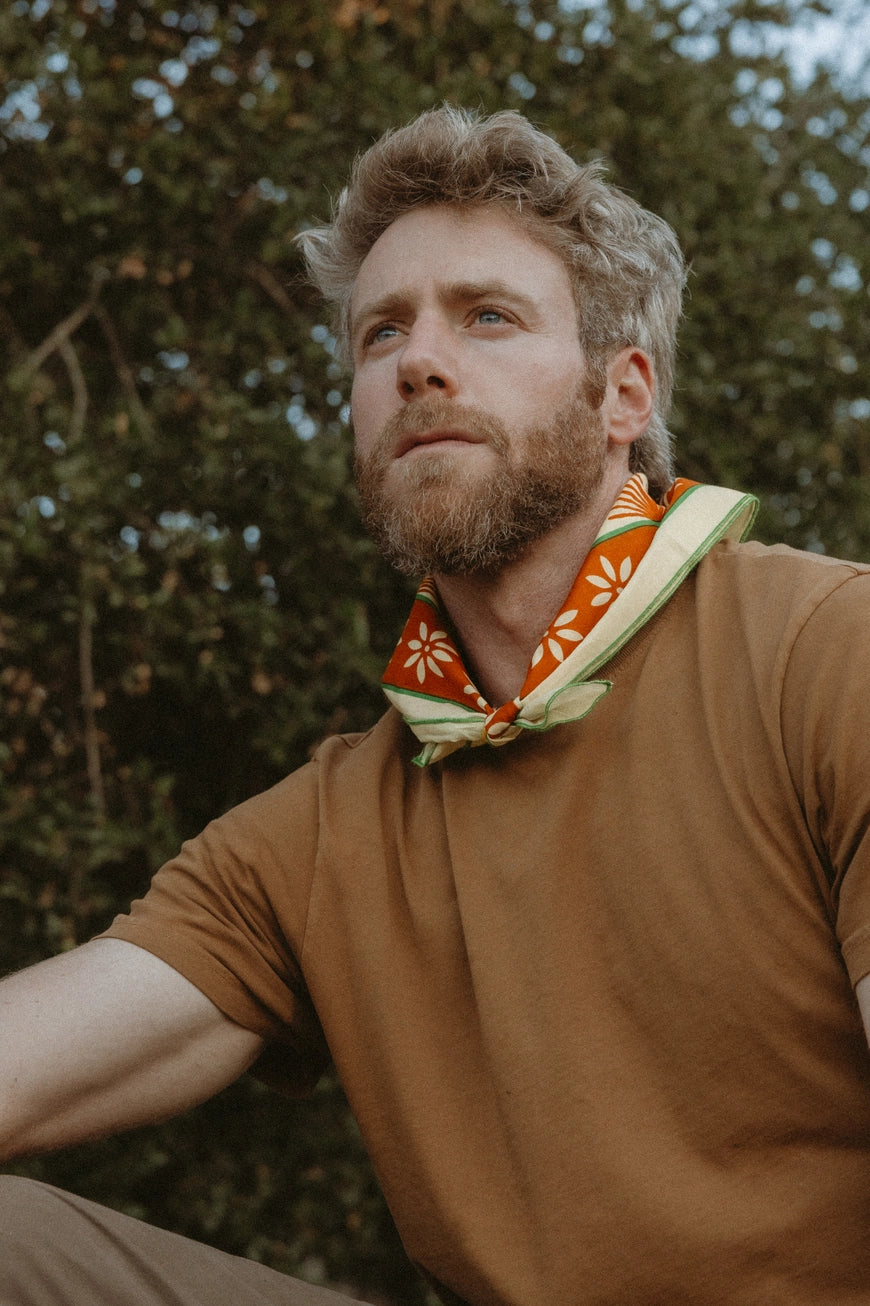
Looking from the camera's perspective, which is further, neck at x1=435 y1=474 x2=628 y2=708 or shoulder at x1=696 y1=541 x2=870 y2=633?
neck at x1=435 y1=474 x2=628 y2=708

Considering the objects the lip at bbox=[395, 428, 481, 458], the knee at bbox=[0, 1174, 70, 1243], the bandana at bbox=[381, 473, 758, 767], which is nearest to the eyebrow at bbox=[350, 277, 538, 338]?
the lip at bbox=[395, 428, 481, 458]

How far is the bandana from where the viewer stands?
6.04ft

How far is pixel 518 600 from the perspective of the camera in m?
2.14

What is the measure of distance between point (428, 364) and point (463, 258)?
24 cm

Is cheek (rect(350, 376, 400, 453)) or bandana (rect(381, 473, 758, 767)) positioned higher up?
cheek (rect(350, 376, 400, 453))

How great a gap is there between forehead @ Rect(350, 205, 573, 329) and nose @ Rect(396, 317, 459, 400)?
108 millimetres

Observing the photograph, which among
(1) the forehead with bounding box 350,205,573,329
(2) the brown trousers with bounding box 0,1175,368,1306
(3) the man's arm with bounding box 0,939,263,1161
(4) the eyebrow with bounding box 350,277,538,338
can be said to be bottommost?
(2) the brown trousers with bounding box 0,1175,368,1306

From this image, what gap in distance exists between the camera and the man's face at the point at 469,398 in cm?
208

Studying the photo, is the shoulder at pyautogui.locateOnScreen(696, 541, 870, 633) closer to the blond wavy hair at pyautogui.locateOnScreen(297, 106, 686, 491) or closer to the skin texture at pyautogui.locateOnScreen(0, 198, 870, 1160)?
the skin texture at pyautogui.locateOnScreen(0, 198, 870, 1160)

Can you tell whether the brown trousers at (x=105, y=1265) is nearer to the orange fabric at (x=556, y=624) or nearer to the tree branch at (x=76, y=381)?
the orange fabric at (x=556, y=624)

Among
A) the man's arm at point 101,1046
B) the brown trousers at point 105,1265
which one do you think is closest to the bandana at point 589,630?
the man's arm at point 101,1046

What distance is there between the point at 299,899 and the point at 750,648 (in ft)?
2.57

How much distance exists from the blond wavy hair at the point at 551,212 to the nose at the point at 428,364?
27 cm

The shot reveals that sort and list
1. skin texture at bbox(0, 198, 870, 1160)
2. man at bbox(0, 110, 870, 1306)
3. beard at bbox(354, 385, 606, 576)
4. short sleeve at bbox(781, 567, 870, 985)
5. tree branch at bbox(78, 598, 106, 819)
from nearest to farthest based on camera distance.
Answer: short sleeve at bbox(781, 567, 870, 985)
man at bbox(0, 110, 870, 1306)
skin texture at bbox(0, 198, 870, 1160)
beard at bbox(354, 385, 606, 576)
tree branch at bbox(78, 598, 106, 819)
